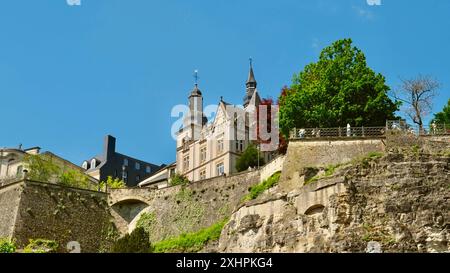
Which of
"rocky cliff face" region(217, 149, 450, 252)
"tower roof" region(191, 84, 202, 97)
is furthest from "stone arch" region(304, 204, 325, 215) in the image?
"tower roof" region(191, 84, 202, 97)

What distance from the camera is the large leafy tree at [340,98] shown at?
49.3m

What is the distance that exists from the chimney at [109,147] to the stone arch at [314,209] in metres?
49.4

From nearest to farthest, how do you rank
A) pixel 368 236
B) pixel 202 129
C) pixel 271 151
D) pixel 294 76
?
pixel 368 236
pixel 294 76
pixel 271 151
pixel 202 129

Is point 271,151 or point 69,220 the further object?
point 271,151

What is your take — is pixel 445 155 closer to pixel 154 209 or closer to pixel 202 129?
pixel 154 209

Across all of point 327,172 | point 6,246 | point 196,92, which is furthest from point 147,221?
point 196,92

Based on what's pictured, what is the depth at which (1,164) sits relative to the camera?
67.2 metres

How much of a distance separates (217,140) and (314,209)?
34.6 m

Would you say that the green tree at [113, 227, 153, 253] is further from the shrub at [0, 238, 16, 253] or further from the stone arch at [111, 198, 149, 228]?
the stone arch at [111, 198, 149, 228]

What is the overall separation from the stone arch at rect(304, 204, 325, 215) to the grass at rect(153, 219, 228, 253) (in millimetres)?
7595

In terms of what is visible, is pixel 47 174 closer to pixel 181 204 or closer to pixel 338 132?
pixel 181 204

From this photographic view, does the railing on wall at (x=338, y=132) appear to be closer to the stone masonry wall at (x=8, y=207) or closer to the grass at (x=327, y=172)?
the grass at (x=327, y=172)
